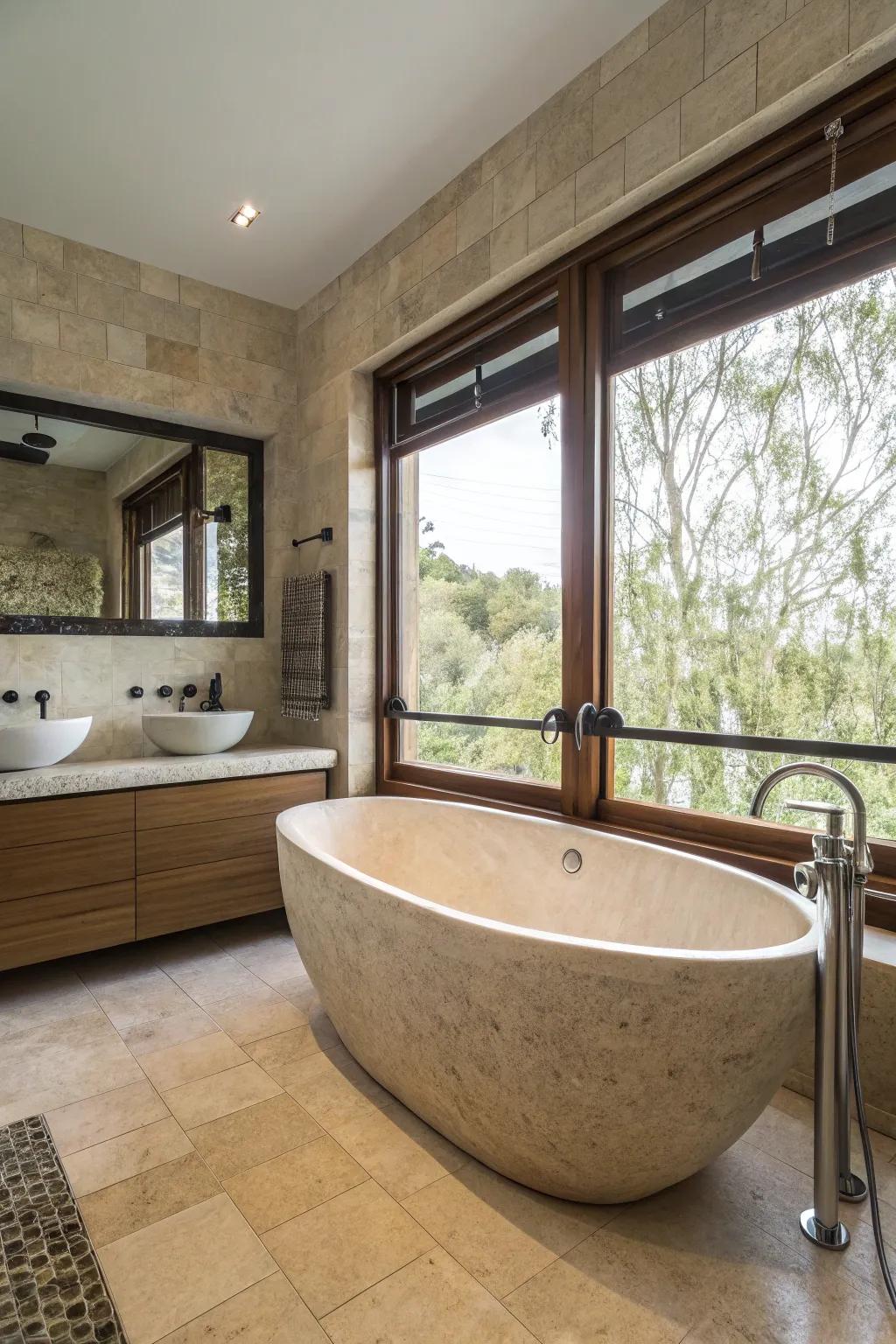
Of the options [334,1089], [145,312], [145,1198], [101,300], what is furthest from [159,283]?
[145,1198]

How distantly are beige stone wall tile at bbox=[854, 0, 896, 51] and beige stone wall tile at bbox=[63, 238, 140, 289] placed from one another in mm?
2856

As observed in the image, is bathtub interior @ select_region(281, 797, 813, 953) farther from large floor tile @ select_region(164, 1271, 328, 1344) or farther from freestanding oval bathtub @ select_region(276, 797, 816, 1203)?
large floor tile @ select_region(164, 1271, 328, 1344)

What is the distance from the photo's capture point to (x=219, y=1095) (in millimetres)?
1993

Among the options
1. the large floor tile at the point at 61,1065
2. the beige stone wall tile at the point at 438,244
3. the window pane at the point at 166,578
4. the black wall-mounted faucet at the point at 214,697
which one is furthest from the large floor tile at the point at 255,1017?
the beige stone wall tile at the point at 438,244

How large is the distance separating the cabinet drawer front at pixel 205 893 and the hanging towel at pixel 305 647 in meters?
0.75

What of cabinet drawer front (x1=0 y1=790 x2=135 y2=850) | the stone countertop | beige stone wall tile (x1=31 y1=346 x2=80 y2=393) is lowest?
cabinet drawer front (x1=0 y1=790 x2=135 y2=850)

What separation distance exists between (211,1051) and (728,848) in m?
1.64

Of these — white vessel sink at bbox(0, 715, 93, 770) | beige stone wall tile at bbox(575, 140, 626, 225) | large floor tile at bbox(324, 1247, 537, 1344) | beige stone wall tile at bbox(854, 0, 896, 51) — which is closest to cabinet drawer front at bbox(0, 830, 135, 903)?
white vessel sink at bbox(0, 715, 93, 770)

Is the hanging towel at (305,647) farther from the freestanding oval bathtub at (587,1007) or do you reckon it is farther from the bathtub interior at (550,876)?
the freestanding oval bathtub at (587,1007)

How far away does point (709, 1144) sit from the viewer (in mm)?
1396

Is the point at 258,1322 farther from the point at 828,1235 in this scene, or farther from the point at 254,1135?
the point at 828,1235

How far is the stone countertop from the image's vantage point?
2613 mm

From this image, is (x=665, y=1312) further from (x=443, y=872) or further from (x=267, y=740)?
(x=267, y=740)

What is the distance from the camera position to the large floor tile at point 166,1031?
2.27 metres
